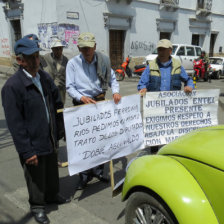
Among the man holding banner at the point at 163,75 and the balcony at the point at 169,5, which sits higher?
the balcony at the point at 169,5

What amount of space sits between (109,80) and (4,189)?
1995 millimetres

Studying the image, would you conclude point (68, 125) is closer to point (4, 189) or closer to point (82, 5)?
point (4, 189)

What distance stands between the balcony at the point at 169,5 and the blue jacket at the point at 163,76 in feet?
51.8

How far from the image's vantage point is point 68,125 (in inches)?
112

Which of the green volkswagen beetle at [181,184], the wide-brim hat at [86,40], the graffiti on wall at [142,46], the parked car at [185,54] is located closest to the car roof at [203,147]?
the green volkswagen beetle at [181,184]

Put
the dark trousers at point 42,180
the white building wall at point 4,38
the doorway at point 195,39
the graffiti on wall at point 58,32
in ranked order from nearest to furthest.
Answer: the dark trousers at point 42,180
the graffiti on wall at point 58,32
the white building wall at point 4,38
the doorway at point 195,39

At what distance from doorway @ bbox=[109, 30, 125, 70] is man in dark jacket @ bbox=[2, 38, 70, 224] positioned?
13870 mm

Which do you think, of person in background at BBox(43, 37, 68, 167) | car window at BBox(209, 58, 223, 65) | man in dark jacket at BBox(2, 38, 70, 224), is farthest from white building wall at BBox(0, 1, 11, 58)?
man in dark jacket at BBox(2, 38, 70, 224)

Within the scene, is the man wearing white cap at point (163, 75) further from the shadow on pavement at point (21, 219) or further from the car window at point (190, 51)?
the car window at point (190, 51)

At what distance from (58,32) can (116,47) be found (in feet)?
15.6

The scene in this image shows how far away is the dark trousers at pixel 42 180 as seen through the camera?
2699 millimetres

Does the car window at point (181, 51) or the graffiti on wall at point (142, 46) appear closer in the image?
the car window at point (181, 51)

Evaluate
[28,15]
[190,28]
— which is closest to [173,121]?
[28,15]

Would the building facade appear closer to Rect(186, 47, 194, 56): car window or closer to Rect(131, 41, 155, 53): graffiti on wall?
Rect(131, 41, 155, 53): graffiti on wall
